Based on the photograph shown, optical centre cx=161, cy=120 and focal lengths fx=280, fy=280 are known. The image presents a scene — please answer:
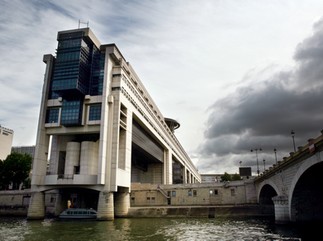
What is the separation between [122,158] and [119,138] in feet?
15.9

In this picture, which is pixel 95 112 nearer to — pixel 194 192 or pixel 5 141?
pixel 194 192

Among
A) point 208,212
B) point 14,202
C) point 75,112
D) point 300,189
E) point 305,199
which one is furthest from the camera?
point 14,202

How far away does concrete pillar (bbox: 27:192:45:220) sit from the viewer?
56.9 metres

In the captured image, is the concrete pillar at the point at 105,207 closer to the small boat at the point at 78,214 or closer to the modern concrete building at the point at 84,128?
the modern concrete building at the point at 84,128

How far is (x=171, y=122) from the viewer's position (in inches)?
5605

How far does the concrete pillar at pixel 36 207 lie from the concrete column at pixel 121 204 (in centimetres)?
1518

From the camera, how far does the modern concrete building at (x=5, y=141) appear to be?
14150 centimetres

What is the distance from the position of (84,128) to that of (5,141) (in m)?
105

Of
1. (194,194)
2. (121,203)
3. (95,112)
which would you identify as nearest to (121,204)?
(121,203)

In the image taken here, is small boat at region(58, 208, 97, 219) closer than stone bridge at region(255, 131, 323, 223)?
No

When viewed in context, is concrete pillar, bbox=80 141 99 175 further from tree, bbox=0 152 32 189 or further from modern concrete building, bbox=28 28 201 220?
tree, bbox=0 152 32 189

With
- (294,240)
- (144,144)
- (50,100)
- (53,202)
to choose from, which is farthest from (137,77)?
(294,240)

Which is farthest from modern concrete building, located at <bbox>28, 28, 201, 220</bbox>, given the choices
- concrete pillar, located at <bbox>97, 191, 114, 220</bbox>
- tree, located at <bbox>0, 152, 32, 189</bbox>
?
tree, located at <bbox>0, 152, 32, 189</bbox>

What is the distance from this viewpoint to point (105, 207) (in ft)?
178
